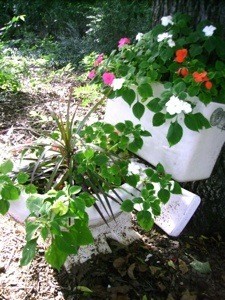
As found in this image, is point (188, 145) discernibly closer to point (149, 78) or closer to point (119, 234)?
point (149, 78)

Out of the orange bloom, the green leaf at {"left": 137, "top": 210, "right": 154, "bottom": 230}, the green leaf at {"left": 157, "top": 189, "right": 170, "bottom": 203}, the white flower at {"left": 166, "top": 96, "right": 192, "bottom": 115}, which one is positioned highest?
the orange bloom

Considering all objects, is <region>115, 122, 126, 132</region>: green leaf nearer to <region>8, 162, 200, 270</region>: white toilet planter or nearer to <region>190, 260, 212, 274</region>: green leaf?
<region>8, 162, 200, 270</region>: white toilet planter

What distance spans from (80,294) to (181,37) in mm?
1174

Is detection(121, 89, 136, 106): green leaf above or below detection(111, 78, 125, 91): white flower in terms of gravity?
below

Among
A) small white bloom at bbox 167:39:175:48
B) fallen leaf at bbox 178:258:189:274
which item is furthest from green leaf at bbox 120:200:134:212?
small white bloom at bbox 167:39:175:48

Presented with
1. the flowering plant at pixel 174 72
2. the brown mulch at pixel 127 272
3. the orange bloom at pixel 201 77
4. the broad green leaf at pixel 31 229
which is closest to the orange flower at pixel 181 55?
the flowering plant at pixel 174 72

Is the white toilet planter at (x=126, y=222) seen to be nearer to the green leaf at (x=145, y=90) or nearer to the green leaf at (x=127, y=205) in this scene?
the green leaf at (x=127, y=205)

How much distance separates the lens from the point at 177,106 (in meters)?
1.31

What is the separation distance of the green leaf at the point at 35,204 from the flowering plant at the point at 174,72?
54 centimetres

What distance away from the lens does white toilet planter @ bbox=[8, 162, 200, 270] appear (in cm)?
151

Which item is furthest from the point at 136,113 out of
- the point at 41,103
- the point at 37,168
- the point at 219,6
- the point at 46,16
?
the point at 46,16

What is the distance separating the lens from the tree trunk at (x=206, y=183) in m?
1.57

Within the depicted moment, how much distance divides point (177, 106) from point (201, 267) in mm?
860

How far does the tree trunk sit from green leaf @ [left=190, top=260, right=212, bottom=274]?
228mm
